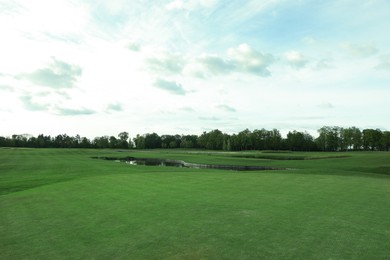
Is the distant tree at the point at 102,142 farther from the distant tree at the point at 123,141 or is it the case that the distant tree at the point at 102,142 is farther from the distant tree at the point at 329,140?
the distant tree at the point at 329,140

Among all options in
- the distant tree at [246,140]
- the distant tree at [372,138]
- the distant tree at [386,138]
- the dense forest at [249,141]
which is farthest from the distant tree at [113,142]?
the distant tree at [386,138]

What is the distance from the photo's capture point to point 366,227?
9391mm

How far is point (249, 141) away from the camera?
15250 centimetres

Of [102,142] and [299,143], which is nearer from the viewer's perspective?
[299,143]

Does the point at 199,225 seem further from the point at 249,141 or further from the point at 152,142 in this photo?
the point at 152,142

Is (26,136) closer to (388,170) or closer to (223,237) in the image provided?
(388,170)

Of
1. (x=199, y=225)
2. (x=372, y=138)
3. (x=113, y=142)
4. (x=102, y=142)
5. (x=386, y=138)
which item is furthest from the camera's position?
(x=113, y=142)

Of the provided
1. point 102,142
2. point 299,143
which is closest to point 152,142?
point 102,142

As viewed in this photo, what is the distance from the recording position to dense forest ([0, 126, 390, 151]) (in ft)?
454

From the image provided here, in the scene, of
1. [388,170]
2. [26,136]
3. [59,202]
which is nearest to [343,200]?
[59,202]

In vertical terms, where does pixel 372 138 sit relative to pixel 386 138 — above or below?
above

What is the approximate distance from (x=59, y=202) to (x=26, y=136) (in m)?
192

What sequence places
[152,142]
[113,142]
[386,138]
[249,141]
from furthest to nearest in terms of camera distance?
1. [152,142]
2. [113,142]
3. [249,141]
4. [386,138]

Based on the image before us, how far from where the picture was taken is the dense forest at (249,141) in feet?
454
